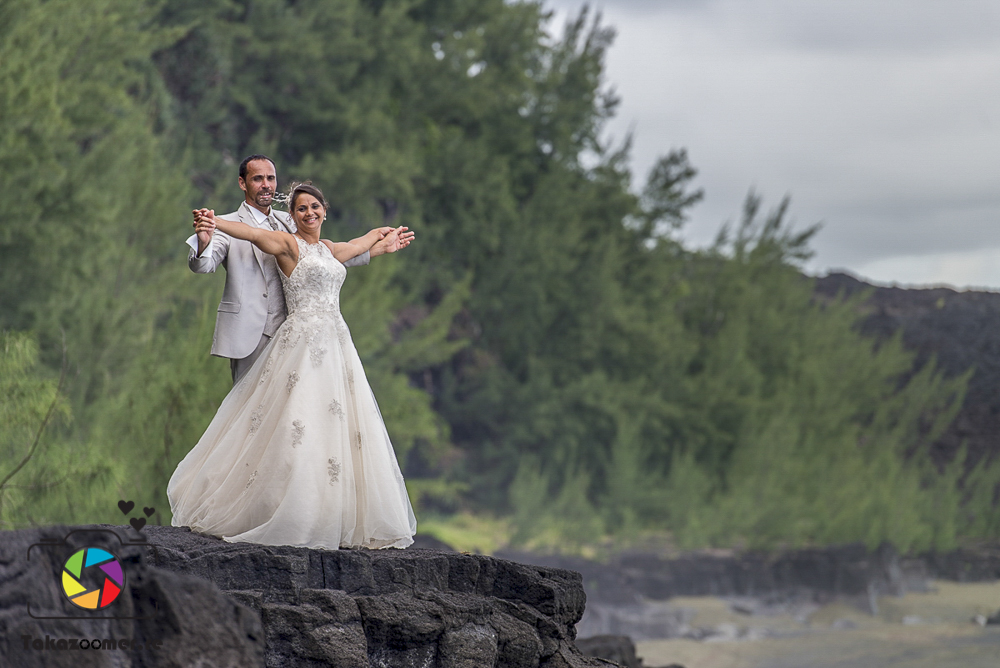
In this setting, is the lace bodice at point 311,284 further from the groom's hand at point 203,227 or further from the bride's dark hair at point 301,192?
the groom's hand at point 203,227

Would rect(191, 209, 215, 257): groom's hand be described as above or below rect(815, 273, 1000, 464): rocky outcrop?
below

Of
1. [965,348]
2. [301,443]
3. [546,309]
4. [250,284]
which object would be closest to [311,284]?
[250,284]

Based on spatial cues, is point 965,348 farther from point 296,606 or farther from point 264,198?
point 296,606

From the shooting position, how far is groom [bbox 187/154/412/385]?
4.59 metres

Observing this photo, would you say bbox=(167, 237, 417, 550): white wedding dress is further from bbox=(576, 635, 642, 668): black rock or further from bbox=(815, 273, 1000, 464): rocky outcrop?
bbox=(815, 273, 1000, 464): rocky outcrop

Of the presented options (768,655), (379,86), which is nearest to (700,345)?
(768,655)

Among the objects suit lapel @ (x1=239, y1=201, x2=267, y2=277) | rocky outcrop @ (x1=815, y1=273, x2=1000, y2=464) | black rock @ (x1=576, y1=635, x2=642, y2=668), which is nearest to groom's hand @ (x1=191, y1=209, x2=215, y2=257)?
suit lapel @ (x1=239, y1=201, x2=267, y2=277)

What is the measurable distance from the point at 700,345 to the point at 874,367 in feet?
12.4

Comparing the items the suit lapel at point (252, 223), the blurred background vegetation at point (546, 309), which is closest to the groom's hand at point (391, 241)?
the suit lapel at point (252, 223)

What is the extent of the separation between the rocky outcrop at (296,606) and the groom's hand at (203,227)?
1268 millimetres

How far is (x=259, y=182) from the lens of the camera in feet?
15.4

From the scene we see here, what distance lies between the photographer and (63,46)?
1064cm

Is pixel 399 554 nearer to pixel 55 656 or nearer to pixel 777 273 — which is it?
pixel 55 656

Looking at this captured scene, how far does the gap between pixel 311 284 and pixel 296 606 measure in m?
1.54
